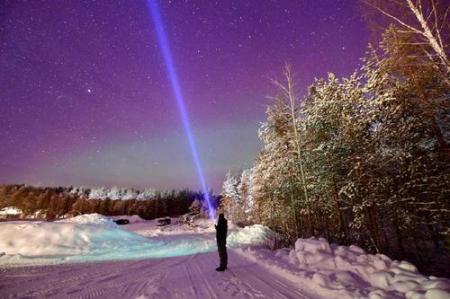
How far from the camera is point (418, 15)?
9.09m

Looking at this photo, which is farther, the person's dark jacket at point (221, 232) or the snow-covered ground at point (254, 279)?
the person's dark jacket at point (221, 232)

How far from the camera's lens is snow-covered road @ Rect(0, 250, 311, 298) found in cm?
648

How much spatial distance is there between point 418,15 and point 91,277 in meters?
13.1

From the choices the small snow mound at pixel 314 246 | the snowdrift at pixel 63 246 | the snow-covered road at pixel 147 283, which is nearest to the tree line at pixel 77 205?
the snowdrift at pixel 63 246

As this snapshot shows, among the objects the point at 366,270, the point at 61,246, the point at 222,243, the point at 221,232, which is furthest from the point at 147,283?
the point at 61,246

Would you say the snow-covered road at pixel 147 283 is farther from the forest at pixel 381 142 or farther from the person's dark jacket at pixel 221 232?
the forest at pixel 381 142

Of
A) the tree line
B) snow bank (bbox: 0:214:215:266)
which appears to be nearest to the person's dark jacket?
snow bank (bbox: 0:214:215:266)

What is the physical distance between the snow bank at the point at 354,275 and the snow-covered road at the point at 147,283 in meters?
0.56

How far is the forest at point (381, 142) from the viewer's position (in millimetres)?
9195

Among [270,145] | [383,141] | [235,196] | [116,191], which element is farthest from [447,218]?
[116,191]

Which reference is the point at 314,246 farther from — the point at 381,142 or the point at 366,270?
the point at 381,142

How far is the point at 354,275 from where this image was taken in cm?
714

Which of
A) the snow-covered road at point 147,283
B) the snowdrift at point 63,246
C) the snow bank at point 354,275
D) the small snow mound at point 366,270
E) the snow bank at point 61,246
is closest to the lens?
the small snow mound at point 366,270

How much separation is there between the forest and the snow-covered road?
6489 mm
